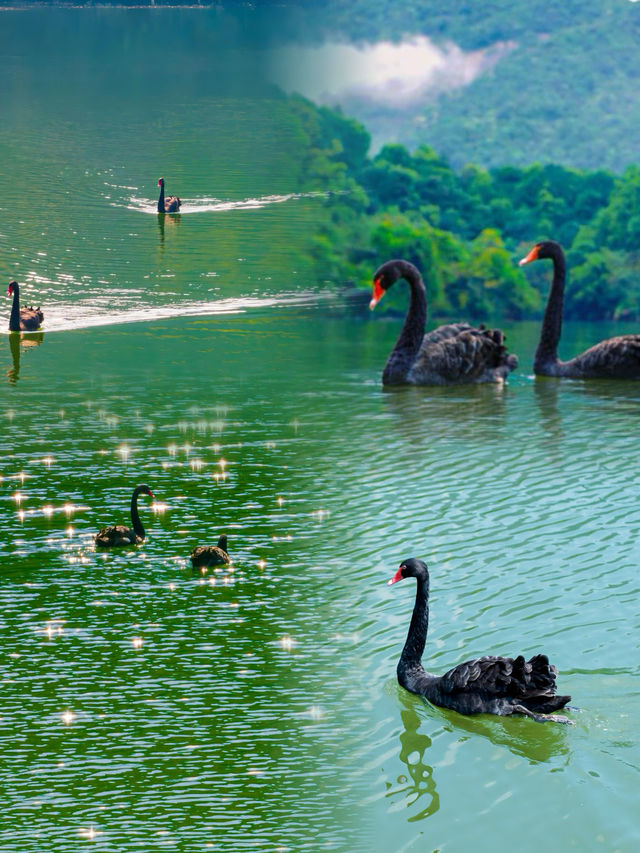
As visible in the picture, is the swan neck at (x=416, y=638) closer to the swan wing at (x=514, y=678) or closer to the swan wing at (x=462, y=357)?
the swan wing at (x=514, y=678)

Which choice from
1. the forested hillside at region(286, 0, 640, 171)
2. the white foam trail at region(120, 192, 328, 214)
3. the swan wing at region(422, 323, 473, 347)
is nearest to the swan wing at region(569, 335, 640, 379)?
the swan wing at region(422, 323, 473, 347)

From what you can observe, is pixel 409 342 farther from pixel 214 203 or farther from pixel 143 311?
pixel 214 203

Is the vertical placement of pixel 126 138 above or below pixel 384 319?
above

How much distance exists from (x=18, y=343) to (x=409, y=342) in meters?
9.20

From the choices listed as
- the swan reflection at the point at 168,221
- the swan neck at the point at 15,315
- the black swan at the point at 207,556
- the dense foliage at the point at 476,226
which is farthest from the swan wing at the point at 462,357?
the swan reflection at the point at 168,221

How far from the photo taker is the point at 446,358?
2625 cm

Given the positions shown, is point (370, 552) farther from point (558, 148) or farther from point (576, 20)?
point (576, 20)

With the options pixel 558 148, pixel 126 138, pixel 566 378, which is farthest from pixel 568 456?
pixel 558 148

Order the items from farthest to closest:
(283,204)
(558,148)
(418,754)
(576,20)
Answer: (576,20)
(558,148)
(283,204)
(418,754)

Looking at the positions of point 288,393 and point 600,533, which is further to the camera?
point 288,393

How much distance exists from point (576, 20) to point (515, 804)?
273 feet

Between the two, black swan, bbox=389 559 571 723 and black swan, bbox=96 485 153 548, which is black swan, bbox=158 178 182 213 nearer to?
black swan, bbox=96 485 153 548

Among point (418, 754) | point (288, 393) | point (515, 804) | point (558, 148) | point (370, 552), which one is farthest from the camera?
point (558, 148)

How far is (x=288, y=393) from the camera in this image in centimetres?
2508
